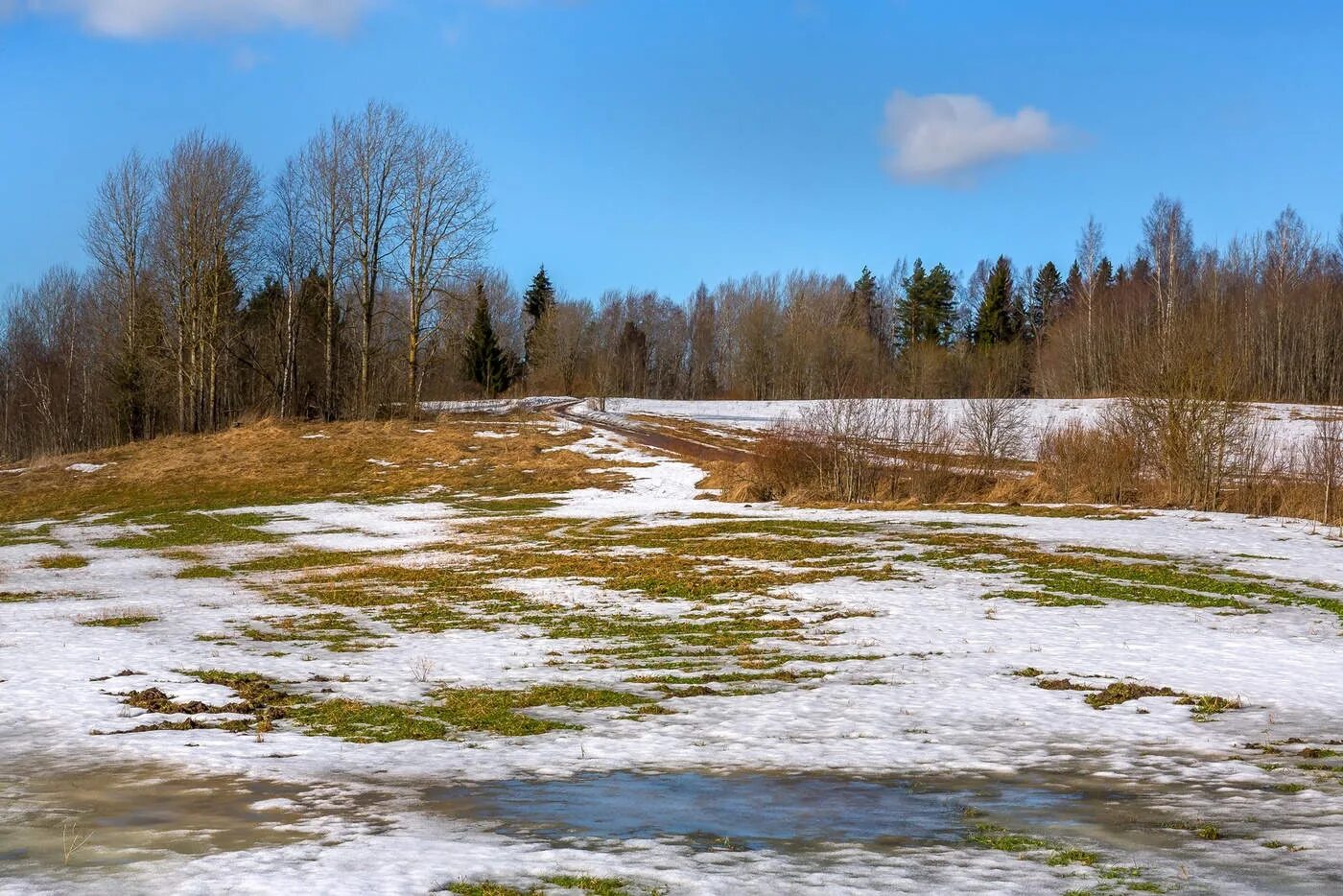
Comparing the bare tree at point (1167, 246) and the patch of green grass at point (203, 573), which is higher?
A: the bare tree at point (1167, 246)

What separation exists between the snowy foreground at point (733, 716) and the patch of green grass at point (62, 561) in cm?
141

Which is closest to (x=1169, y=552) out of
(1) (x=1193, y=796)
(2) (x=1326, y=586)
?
(2) (x=1326, y=586)

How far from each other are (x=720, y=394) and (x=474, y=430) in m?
63.6

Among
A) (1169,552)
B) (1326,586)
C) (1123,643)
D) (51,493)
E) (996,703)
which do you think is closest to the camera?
(996,703)

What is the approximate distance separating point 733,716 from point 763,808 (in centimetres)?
281

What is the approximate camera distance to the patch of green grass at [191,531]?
29.6 m

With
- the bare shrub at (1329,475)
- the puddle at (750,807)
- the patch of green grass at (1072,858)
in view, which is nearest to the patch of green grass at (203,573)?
the puddle at (750,807)

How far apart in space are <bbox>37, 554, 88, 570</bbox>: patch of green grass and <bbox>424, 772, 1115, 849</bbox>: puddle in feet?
69.8

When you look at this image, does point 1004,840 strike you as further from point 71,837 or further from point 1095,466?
point 1095,466

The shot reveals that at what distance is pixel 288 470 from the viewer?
1784 inches

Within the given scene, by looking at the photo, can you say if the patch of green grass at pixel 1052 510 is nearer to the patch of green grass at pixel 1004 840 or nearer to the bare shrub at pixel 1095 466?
the bare shrub at pixel 1095 466

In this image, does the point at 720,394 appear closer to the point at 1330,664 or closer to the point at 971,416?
the point at 971,416

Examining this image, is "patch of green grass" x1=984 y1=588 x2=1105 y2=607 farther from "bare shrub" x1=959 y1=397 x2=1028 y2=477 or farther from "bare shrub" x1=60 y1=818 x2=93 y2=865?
"bare shrub" x1=959 y1=397 x2=1028 y2=477

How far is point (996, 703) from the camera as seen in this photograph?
34.1 ft
